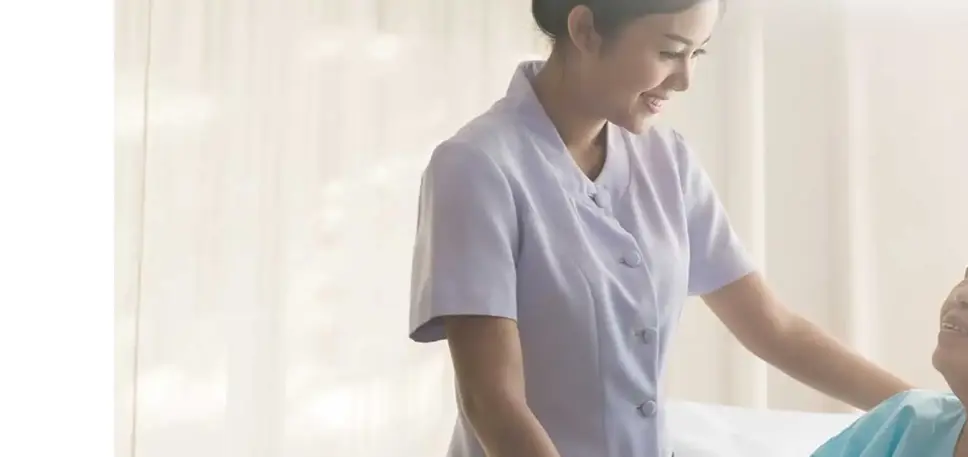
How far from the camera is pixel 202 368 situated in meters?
2.21

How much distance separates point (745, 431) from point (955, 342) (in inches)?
25.3

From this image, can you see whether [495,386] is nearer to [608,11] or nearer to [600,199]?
[600,199]

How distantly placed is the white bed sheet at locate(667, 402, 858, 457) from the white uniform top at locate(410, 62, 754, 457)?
0.46 m

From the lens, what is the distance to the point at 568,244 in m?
1.02

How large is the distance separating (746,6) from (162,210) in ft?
4.20

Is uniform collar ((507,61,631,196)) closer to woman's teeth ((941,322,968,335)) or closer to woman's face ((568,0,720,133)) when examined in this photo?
woman's face ((568,0,720,133))

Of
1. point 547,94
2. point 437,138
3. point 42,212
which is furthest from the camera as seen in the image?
point 437,138

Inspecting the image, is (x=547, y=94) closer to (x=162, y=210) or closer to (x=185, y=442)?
(x=162, y=210)

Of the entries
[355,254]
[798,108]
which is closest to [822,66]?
[798,108]

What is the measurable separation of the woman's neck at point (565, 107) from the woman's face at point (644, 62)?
0.09ft

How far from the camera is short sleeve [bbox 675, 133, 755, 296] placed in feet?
3.84

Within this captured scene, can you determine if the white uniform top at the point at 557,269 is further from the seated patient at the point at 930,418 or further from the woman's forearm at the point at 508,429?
the seated patient at the point at 930,418

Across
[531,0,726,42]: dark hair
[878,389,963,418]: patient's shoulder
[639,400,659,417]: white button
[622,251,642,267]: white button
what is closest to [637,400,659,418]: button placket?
[639,400,659,417]: white button

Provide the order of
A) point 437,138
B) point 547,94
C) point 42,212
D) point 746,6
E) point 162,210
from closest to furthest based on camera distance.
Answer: point 547,94, point 42,212, point 162,210, point 746,6, point 437,138
